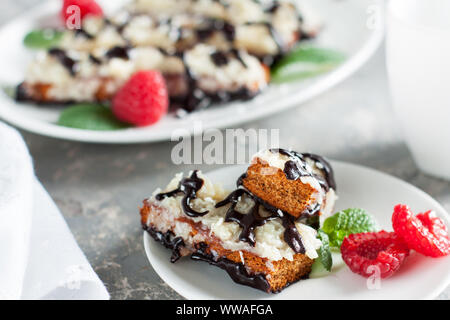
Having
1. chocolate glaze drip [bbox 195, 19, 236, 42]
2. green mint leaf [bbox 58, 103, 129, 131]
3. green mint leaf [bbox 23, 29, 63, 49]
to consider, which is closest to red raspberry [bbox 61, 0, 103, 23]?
green mint leaf [bbox 23, 29, 63, 49]

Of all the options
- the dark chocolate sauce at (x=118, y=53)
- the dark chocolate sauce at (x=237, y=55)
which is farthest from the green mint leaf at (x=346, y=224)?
the dark chocolate sauce at (x=118, y=53)

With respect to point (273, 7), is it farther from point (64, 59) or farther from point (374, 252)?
point (374, 252)

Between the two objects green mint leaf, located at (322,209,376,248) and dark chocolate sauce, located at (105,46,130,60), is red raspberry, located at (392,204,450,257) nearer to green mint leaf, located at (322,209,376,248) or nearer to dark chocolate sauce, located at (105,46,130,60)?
green mint leaf, located at (322,209,376,248)
